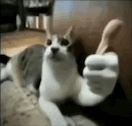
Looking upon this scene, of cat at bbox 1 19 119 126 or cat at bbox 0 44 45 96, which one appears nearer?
cat at bbox 1 19 119 126

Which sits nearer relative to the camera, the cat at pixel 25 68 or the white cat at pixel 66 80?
the white cat at pixel 66 80

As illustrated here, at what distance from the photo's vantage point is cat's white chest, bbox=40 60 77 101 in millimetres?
598

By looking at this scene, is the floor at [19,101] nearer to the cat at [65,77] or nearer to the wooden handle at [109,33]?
the cat at [65,77]

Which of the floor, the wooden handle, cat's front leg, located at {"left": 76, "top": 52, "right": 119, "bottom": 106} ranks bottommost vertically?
the floor

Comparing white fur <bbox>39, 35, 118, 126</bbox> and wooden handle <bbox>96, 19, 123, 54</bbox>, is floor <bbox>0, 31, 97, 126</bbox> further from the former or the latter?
wooden handle <bbox>96, 19, 123, 54</bbox>

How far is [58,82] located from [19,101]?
3.9 inches

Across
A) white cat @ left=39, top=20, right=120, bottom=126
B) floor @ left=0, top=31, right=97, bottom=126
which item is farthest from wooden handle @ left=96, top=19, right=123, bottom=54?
floor @ left=0, top=31, right=97, bottom=126

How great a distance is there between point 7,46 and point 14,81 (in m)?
0.08

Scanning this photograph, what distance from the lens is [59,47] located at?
1.92 ft

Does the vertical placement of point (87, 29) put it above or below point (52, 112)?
above

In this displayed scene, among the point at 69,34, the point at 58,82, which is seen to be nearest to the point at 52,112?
the point at 58,82

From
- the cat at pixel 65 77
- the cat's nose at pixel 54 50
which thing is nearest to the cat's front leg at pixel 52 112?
the cat at pixel 65 77

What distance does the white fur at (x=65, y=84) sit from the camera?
54 cm

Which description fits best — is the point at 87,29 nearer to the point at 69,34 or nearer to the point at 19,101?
the point at 69,34
